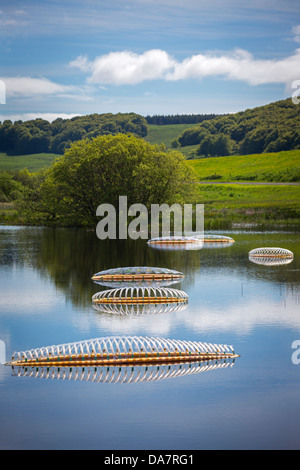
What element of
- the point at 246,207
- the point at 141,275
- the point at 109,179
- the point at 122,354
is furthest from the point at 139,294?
the point at 246,207

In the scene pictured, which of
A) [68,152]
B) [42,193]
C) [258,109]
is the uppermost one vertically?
[258,109]

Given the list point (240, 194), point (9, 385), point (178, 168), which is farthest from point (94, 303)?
point (240, 194)

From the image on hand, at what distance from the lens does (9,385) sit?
16.9 metres

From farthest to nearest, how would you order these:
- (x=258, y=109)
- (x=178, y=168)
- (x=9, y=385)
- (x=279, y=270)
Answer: (x=258, y=109), (x=178, y=168), (x=279, y=270), (x=9, y=385)

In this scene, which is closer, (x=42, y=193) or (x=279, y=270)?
(x=279, y=270)

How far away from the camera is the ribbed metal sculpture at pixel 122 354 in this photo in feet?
61.2

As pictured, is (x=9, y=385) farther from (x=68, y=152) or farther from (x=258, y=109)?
(x=258, y=109)

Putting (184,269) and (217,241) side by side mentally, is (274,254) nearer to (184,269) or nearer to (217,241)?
(184,269)

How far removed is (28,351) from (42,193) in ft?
195

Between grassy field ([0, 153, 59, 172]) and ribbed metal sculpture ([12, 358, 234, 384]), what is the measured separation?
150196 millimetres

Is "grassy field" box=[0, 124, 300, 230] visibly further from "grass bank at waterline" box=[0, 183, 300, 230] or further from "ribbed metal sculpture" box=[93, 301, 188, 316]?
"ribbed metal sculpture" box=[93, 301, 188, 316]

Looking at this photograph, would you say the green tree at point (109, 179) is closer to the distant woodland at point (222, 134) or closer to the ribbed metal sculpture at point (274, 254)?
the ribbed metal sculpture at point (274, 254)

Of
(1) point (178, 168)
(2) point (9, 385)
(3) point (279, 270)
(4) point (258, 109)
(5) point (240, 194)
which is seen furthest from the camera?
(4) point (258, 109)

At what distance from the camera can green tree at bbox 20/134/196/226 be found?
72.2m
